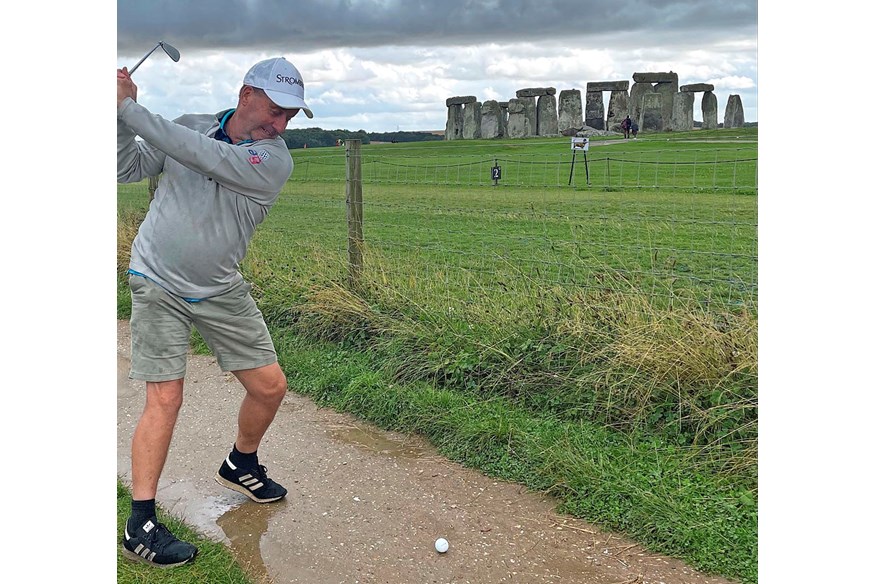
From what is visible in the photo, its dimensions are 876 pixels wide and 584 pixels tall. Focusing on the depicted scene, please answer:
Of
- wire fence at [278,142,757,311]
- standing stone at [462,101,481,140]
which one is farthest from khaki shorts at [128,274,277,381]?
standing stone at [462,101,481,140]

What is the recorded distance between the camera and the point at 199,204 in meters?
3.52

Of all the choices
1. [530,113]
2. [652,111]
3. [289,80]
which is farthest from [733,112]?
[289,80]

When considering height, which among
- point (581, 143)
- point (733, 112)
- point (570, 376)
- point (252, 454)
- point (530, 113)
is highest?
point (530, 113)

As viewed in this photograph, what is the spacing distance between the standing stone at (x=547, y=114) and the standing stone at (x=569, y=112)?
360 mm

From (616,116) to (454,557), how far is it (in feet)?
103

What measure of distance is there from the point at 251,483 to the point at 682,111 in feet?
93.6

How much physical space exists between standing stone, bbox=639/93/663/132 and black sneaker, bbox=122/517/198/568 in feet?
90.8

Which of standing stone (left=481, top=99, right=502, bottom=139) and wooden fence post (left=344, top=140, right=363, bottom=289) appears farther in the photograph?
standing stone (left=481, top=99, right=502, bottom=139)

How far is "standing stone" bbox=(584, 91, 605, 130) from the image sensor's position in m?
34.8

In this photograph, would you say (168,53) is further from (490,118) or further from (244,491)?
(490,118)

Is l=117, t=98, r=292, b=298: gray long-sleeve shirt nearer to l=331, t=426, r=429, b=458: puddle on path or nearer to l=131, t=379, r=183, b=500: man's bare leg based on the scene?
l=131, t=379, r=183, b=500: man's bare leg

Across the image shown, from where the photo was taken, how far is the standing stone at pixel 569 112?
35281 millimetres

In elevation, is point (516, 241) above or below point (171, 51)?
below

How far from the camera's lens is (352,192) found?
7.34m
